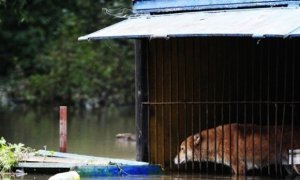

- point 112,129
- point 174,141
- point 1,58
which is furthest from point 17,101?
point 174,141

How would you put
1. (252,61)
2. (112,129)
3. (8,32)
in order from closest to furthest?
(252,61), (112,129), (8,32)

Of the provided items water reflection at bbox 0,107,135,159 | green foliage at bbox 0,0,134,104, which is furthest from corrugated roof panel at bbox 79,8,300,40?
green foliage at bbox 0,0,134,104

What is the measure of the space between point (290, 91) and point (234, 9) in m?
1.73

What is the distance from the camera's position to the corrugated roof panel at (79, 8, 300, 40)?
41.8 ft

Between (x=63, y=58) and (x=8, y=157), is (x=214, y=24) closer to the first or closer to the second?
(x=8, y=157)

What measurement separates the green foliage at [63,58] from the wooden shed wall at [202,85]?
23973 millimetres

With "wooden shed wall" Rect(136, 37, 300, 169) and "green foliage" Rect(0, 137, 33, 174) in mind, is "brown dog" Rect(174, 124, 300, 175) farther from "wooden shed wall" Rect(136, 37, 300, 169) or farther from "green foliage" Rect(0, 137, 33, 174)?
"green foliage" Rect(0, 137, 33, 174)

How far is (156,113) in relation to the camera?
1516cm

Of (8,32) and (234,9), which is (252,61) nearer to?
(234,9)

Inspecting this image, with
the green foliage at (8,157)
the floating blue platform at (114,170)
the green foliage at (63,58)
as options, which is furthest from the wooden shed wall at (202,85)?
the green foliage at (63,58)

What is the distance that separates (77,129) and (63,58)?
1383 cm

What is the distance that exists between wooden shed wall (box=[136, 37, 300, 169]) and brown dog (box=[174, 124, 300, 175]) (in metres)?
0.55

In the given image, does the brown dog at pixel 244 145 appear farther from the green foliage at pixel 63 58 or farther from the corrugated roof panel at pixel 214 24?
the green foliage at pixel 63 58

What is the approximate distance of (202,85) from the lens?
15234mm
